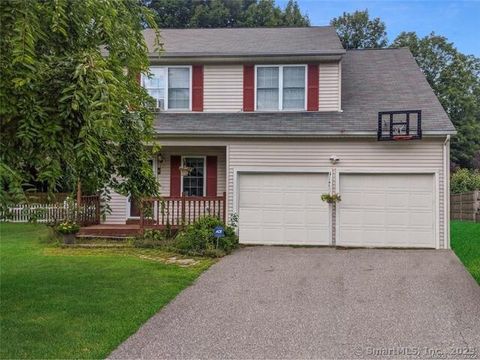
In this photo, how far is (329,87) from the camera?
12.6m

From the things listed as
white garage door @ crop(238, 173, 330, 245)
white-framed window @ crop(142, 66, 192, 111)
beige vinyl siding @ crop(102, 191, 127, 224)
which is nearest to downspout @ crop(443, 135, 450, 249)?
white garage door @ crop(238, 173, 330, 245)

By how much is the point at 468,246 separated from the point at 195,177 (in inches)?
303

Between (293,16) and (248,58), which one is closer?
(248,58)

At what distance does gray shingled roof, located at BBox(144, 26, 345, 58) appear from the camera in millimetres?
12844

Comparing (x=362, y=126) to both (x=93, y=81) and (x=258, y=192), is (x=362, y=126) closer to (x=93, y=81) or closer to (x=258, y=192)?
(x=258, y=192)

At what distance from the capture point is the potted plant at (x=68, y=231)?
11648 mm

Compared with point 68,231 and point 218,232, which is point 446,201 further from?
point 68,231

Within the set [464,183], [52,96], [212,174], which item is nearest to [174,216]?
[212,174]

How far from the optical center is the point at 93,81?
13.5 feet

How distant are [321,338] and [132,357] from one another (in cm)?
200

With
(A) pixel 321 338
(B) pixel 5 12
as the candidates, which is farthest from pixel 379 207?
(B) pixel 5 12

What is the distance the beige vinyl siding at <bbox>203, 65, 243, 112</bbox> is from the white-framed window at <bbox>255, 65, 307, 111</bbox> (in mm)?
524

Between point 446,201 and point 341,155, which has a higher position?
point 341,155

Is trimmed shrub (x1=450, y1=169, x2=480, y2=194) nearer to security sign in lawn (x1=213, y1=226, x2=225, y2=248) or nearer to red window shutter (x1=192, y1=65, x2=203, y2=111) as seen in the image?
red window shutter (x1=192, y1=65, x2=203, y2=111)
